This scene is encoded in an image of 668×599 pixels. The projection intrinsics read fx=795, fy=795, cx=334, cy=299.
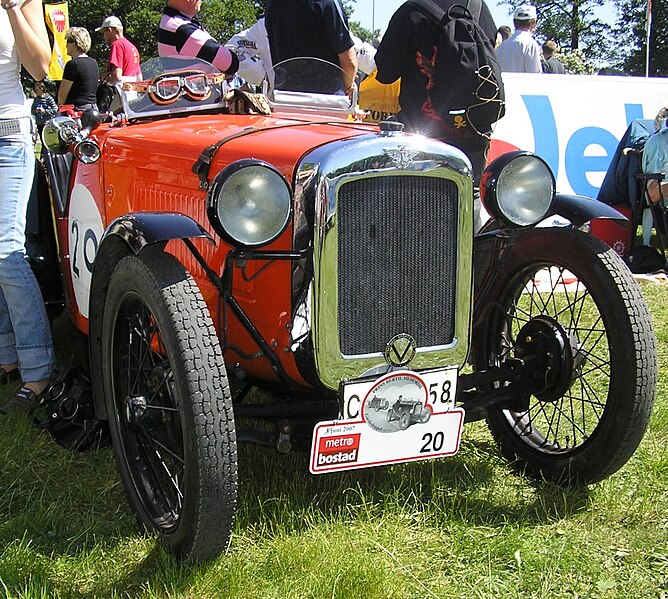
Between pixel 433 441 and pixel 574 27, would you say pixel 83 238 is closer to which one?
pixel 433 441

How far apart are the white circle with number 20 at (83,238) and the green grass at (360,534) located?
2.44 ft

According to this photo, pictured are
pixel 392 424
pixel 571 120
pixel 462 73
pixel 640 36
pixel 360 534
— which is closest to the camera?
pixel 392 424

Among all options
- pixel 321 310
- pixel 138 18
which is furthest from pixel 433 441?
pixel 138 18

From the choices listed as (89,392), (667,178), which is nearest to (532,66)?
(667,178)

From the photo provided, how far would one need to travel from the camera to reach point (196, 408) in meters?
2.04

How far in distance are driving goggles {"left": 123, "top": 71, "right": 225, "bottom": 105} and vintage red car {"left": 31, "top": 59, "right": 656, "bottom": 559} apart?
50cm

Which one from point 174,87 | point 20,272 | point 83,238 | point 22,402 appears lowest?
point 22,402

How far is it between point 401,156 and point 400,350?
0.57 metres

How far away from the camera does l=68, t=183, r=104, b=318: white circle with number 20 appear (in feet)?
11.0

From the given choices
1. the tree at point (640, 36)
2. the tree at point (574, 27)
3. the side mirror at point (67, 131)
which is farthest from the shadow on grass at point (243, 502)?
the tree at point (574, 27)

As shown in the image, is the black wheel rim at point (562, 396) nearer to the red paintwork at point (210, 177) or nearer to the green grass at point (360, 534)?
the green grass at point (360, 534)

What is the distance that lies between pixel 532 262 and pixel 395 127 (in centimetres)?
79

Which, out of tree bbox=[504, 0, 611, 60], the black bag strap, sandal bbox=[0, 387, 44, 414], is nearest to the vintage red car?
sandal bbox=[0, 387, 44, 414]

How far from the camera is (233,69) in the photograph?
3.93 metres
